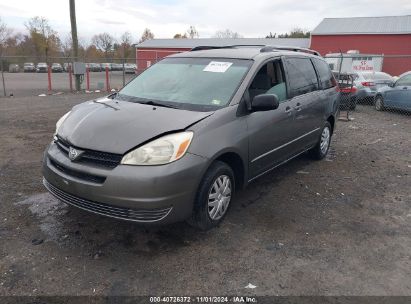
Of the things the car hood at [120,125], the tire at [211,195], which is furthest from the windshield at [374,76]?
the car hood at [120,125]

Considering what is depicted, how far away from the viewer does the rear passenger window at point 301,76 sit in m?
4.89

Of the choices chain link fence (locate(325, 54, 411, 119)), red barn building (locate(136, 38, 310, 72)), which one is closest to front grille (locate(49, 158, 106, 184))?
chain link fence (locate(325, 54, 411, 119))

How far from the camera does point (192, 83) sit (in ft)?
13.6

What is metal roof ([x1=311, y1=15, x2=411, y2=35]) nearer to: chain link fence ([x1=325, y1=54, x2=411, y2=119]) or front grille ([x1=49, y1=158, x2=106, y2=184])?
chain link fence ([x1=325, y1=54, x2=411, y2=119])

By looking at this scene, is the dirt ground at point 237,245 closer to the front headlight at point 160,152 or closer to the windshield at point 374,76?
the front headlight at point 160,152

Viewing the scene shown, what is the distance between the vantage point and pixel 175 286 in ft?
9.36

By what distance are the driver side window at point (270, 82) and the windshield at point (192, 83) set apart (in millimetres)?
201

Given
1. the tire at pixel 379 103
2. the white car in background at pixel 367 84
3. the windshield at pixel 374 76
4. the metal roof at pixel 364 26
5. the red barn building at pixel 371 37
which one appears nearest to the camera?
the tire at pixel 379 103

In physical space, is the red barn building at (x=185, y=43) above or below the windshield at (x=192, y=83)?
above

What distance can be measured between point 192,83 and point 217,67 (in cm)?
39

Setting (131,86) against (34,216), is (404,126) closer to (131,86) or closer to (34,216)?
(131,86)

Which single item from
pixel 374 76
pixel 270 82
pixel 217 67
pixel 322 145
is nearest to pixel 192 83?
pixel 217 67

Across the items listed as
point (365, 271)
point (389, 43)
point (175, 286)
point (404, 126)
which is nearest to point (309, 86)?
point (365, 271)

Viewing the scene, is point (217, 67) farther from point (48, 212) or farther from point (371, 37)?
point (371, 37)
